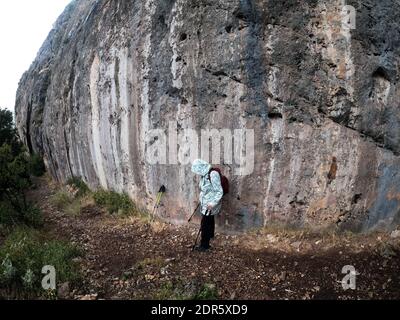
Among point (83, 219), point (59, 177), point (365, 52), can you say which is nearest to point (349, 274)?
point (365, 52)

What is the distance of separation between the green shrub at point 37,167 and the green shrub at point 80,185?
199 inches

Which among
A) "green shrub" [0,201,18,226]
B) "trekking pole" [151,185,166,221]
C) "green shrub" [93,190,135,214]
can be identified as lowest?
"green shrub" [0,201,18,226]

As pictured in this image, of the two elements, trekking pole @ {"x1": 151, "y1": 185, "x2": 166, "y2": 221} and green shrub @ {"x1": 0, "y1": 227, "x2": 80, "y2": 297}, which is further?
trekking pole @ {"x1": 151, "y1": 185, "x2": 166, "y2": 221}

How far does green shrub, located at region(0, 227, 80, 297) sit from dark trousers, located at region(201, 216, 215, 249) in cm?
238

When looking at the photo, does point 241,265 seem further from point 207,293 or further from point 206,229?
point 207,293

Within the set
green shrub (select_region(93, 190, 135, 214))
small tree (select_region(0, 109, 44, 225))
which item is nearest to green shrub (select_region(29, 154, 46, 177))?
small tree (select_region(0, 109, 44, 225))

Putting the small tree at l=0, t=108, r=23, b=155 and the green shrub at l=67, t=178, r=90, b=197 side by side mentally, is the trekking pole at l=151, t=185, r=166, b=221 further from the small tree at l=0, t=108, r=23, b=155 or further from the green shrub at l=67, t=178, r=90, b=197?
the small tree at l=0, t=108, r=23, b=155

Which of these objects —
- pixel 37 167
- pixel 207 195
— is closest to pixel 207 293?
pixel 207 195

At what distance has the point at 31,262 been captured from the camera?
7.79 m

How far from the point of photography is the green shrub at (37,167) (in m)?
19.8

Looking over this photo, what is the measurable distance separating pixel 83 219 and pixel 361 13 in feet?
26.5

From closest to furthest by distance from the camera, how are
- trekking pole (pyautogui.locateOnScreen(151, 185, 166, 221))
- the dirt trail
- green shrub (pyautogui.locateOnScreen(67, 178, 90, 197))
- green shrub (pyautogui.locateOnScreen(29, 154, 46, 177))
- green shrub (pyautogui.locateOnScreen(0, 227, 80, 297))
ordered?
1. the dirt trail
2. green shrub (pyautogui.locateOnScreen(0, 227, 80, 297))
3. trekking pole (pyautogui.locateOnScreen(151, 185, 166, 221))
4. green shrub (pyautogui.locateOnScreen(67, 178, 90, 197))
5. green shrub (pyautogui.locateOnScreen(29, 154, 46, 177))

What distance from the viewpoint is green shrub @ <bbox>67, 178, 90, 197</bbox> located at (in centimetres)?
1383

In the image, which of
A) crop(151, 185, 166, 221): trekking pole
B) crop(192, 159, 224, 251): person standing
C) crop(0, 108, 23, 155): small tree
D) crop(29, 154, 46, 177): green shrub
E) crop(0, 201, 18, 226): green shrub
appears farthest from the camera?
crop(0, 108, 23, 155): small tree
